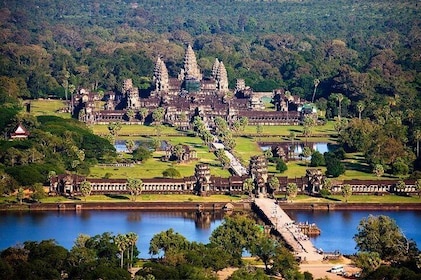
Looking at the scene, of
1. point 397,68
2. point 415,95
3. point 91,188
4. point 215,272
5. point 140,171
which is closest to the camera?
point 215,272

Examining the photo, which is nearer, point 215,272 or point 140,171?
point 215,272

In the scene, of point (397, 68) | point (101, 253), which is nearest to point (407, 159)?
point (101, 253)

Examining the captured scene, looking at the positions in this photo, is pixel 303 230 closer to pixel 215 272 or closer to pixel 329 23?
pixel 215 272

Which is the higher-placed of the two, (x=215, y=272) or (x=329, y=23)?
Result: (x=329, y=23)

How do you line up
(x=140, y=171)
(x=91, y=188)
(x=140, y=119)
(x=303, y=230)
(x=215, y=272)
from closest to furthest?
Answer: (x=215, y=272) < (x=303, y=230) < (x=91, y=188) < (x=140, y=171) < (x=140, y=119)

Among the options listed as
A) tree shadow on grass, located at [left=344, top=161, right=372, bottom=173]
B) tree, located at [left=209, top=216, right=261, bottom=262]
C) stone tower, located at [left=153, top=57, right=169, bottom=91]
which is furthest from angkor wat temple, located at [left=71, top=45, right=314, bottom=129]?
tree, located at [left=209, top=216, right=261, bottom=262]

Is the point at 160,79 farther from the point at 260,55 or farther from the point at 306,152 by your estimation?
the point at 306,152

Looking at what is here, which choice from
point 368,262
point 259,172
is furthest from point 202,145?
point 368,262
